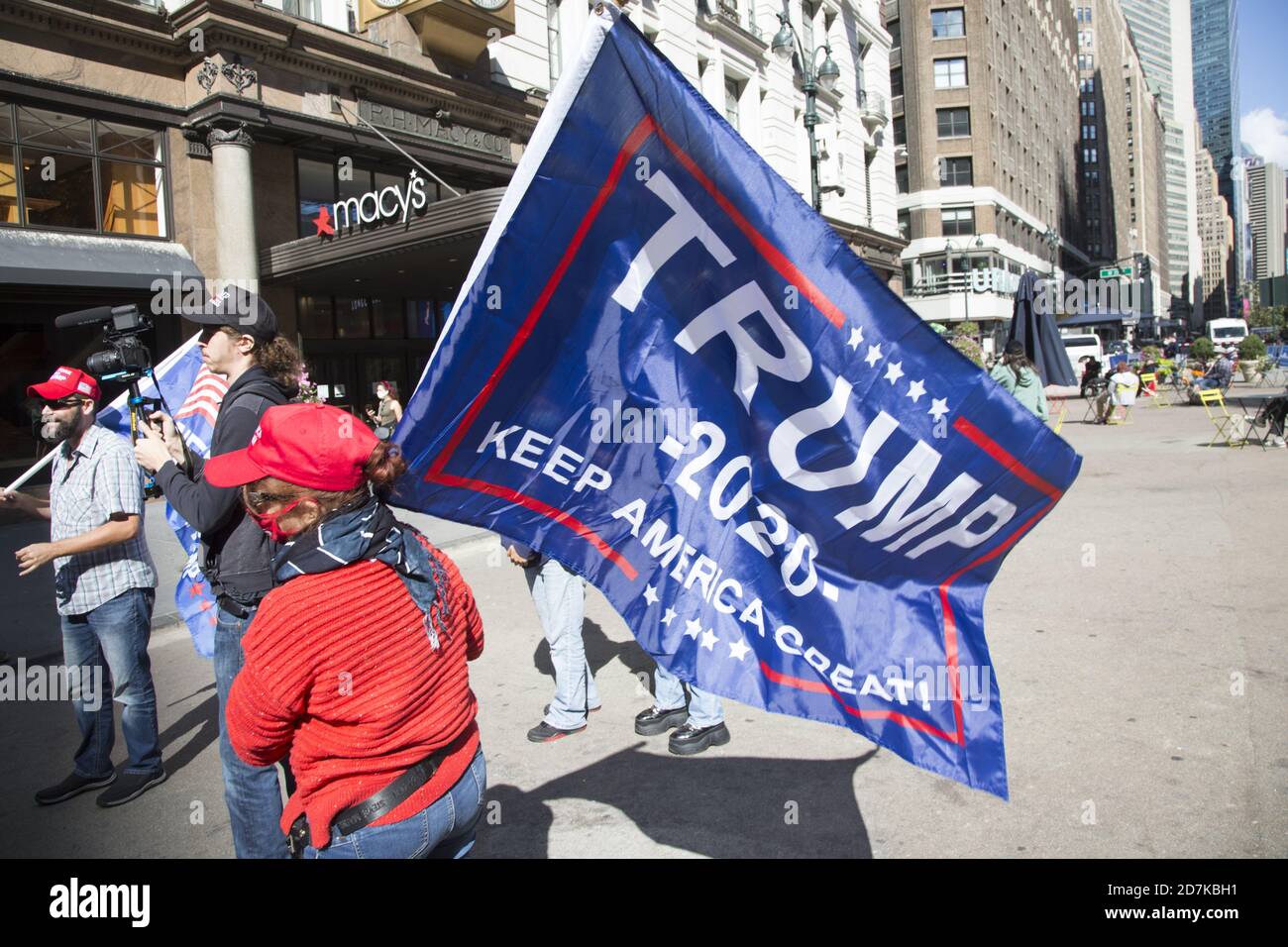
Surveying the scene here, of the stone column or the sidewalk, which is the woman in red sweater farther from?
the stone column

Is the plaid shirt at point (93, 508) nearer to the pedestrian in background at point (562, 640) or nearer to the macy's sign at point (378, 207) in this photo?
the pedestrian in background at point (562, 640)

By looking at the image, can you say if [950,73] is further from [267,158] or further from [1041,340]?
[267,158]

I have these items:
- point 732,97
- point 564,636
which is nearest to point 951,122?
point 732,97

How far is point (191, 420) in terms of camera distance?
470 centimetres

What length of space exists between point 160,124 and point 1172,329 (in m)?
164

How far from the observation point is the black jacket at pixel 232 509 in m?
3.09

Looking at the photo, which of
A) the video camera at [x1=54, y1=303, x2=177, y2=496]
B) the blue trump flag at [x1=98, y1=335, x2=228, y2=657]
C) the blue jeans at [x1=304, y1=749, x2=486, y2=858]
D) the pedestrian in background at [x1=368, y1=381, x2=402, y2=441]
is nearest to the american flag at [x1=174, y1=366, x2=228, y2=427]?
the blue trump flag at [x1=98, y1=335, x2=228, y2=657]

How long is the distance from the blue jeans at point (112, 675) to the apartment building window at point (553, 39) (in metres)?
20.1

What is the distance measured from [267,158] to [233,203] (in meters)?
1.41

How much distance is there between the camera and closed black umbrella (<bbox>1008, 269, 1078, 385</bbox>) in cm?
1515

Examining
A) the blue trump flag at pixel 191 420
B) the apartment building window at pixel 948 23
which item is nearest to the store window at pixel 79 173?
the blue trump flag at pixel 191 420

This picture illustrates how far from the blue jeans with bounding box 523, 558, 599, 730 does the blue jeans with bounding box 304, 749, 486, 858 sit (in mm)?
2592

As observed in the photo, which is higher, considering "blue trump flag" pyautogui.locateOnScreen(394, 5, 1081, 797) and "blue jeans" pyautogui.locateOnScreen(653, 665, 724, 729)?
"blue trump flag" pyautogui.locateOnScreen(394, 5, 1081, 797)

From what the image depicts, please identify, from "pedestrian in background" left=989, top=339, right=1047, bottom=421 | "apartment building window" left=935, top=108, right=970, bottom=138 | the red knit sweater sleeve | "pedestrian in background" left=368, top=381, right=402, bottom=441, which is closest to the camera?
the red knit sweater sleeve
